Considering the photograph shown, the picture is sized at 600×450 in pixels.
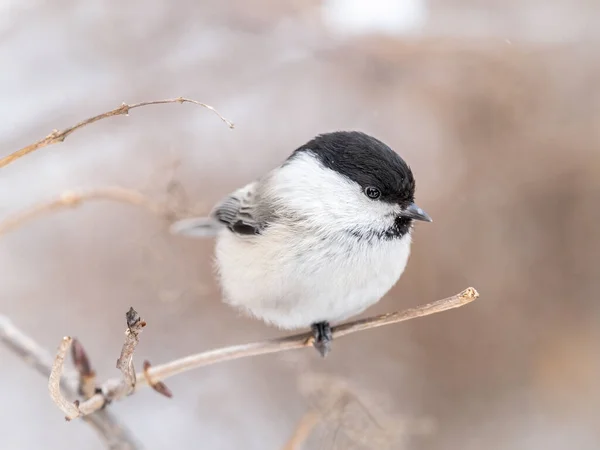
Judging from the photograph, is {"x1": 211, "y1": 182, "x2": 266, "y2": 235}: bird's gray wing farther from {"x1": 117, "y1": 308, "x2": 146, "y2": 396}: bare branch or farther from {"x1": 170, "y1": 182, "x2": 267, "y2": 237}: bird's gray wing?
{"x1": 117, "y1": 308, "x2": 146, "y2": 396}: bare branch

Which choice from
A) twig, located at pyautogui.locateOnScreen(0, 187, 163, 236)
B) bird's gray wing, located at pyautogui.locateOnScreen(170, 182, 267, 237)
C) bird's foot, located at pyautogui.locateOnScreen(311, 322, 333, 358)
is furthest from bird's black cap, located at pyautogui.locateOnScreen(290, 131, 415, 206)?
twig, located at pyautogui.locateOnScreen(0, 187, 163, 236)

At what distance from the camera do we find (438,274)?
8.48 feet

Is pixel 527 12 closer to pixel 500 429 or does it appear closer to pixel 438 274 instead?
pixel 438 274

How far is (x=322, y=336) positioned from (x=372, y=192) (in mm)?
435

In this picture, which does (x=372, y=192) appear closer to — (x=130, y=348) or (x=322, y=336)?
(x=322, y=336)

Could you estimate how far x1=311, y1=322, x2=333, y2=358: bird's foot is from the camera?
1534 millimetres

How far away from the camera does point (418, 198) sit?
2584 millimetres

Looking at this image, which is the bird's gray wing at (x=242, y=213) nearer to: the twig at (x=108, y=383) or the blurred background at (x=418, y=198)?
the twig at (x=108, y=383)

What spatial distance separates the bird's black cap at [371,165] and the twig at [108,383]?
1.98ft

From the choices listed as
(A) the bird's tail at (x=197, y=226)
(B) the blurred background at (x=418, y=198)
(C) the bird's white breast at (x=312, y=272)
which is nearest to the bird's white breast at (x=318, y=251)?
(C) the bird's white breast at (x=312, y=272)

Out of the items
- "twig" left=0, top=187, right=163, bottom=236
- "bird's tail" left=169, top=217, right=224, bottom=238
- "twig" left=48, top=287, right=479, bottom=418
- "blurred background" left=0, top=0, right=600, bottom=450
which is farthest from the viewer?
"blurred background" left=0, top=0, right=600, bottom=450

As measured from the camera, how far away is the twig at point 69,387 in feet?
4.43

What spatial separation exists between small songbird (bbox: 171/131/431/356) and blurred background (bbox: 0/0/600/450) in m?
1.09

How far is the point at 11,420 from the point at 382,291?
1.88 metres
